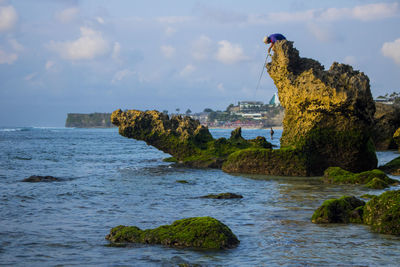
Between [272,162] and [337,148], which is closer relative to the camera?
[337,148]

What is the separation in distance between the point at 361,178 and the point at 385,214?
887 centimetres

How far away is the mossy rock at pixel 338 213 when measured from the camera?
11828 mm

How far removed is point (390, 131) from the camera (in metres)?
40.5

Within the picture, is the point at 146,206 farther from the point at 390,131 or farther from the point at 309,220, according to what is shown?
the point at 390,131

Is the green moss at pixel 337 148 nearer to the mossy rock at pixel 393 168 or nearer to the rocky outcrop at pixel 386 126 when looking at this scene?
the mossy rock at pixel 393 168

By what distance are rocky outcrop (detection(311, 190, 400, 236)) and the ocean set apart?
13.5 inches

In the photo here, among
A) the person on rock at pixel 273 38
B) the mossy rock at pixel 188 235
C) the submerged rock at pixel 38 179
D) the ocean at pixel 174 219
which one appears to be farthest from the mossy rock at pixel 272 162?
the mossy rock at pixel 188 235

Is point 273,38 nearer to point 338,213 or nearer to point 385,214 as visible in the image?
point 338,213

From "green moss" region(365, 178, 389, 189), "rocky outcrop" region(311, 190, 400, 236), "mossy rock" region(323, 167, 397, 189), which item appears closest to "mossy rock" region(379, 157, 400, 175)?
"mossy rock" region(323, 167, 397, 189)

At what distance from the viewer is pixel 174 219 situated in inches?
499

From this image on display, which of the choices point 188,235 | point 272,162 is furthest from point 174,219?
point 272,162

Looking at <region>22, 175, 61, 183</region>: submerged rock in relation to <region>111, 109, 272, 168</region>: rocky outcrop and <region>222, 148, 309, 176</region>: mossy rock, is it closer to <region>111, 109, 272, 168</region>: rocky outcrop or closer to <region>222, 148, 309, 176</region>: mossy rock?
<region>111, 109, 272, 168</region>: rocky outcrop

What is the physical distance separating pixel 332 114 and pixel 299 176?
3.43m

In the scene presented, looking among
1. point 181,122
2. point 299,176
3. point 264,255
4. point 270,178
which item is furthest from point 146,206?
point 181,122
